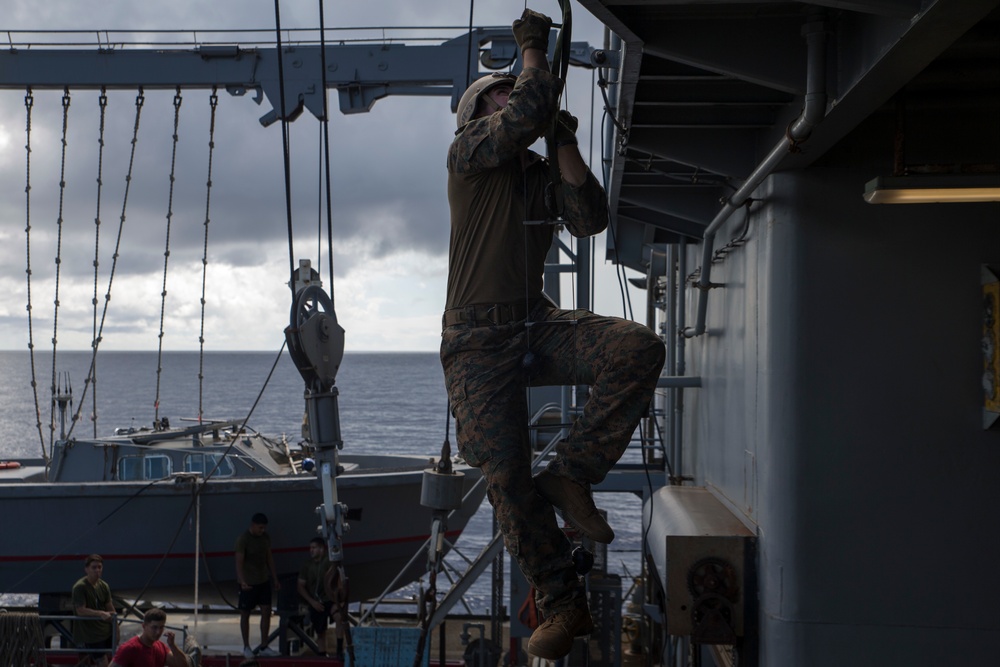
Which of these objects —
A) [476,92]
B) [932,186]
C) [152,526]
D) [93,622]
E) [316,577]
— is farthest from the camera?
[152,526]

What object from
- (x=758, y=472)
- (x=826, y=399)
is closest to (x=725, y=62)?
(x=826, y=399)

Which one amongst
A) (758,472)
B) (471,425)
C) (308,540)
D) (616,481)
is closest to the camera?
(471,425)

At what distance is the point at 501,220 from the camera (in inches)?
139

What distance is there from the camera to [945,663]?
4840 millimetres

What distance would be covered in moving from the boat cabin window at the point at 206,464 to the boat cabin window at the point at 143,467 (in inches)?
10.7

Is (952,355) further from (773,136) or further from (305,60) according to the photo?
(305,60)

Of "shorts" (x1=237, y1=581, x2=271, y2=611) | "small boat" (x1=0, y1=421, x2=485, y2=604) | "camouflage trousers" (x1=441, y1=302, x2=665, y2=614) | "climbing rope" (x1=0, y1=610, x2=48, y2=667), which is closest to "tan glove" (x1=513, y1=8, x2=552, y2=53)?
"camouflage trousers" (x1=441, y1=302, x2=665, y2=614)

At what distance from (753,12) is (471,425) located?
226cm

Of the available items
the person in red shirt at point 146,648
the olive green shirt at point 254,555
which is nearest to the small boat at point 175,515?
the olive green shirt at point 254,555

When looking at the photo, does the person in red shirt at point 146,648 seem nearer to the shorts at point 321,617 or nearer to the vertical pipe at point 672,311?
the shorts at point 321,617

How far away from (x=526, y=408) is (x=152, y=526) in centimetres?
1132

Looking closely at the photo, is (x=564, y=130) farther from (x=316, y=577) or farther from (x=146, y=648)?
(x=316, y=577)

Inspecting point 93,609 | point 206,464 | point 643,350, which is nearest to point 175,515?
point 206,464

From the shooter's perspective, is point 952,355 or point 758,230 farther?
point 758,230
